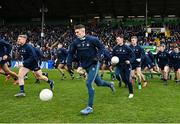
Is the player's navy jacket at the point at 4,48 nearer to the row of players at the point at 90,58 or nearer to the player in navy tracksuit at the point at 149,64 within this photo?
the row of players at the point at 90,58

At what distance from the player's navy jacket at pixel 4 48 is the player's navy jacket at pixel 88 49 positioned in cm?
458

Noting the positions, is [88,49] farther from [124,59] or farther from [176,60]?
[176,60]

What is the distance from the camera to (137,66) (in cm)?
1750

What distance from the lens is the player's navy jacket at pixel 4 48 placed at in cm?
1416

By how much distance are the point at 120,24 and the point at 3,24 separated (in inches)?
824

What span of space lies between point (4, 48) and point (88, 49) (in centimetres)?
556

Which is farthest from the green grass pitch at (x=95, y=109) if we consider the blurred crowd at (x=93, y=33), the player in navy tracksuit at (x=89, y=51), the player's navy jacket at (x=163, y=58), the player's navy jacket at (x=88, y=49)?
the blurred crowd at (x=93, y=33)

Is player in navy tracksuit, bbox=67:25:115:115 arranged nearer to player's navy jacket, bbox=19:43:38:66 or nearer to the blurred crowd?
player's navy jacket, bbox=19:43:38:66

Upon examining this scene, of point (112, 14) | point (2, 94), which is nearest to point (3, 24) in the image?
point (112, 14)

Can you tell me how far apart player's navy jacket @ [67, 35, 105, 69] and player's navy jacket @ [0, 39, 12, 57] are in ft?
15.0

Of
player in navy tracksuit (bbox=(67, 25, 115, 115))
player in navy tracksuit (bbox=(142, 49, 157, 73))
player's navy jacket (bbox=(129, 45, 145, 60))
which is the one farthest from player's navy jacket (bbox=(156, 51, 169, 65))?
player in navy tracksuit (bbox=(67, 25, 115, 115))

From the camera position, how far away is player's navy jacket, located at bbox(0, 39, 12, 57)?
14.2 metres

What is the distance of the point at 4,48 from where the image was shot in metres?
14.7

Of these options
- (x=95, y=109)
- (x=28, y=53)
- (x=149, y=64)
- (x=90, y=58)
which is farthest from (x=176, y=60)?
(x=90, y=58)
